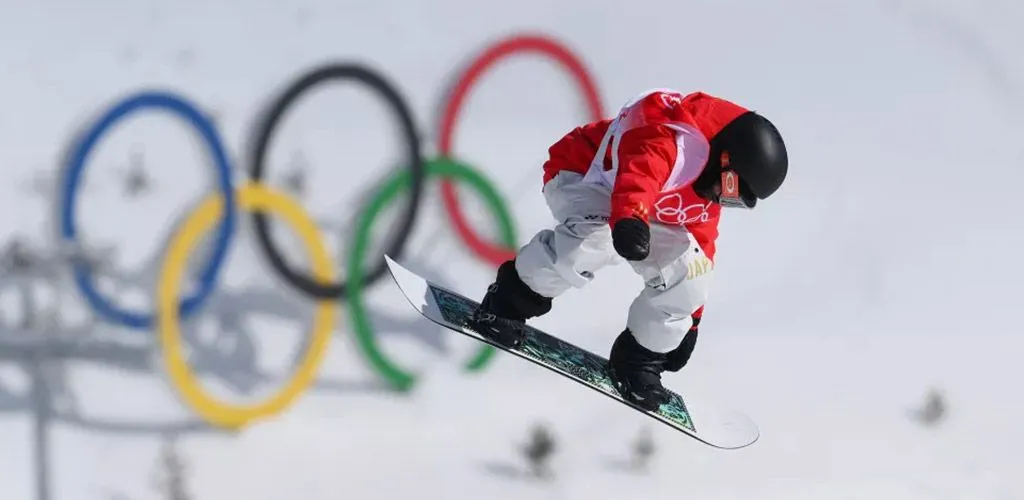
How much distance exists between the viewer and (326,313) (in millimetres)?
12461

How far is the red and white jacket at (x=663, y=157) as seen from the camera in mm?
4078

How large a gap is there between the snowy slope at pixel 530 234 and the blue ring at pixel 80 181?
31cm

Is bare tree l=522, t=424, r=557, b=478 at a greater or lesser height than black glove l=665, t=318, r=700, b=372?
greater

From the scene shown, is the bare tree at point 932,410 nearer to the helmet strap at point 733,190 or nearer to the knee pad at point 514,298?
the knee pad at point 514,298

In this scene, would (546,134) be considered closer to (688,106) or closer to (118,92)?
(118,92)

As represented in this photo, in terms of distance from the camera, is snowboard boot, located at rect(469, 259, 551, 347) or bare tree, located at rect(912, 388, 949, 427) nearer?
snowboard boot, located at rect(469, 259, 551, 347)

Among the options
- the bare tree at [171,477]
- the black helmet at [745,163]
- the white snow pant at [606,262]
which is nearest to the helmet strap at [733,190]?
the black helmet at [745,163]

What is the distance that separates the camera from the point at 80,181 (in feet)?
37.0

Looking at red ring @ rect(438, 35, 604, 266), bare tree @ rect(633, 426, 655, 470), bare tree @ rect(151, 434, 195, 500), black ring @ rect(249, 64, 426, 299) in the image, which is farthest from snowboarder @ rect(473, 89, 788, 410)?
bare tree @ rect(633, 426, 655, 470)

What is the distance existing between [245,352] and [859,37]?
22.3ft

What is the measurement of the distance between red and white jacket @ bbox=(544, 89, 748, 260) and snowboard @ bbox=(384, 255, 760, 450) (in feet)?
2.97

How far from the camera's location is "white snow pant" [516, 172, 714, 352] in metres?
4.53

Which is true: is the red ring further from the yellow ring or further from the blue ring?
the blue ring

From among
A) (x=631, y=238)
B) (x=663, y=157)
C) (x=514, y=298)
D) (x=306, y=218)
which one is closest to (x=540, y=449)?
(x=306, y=218)
